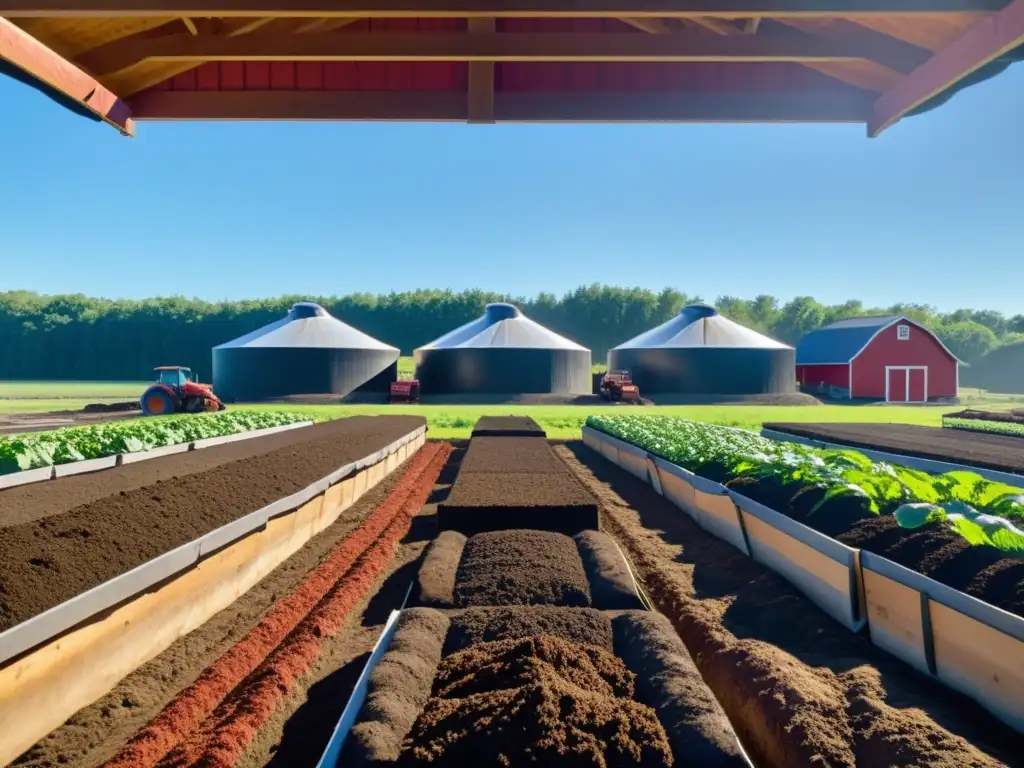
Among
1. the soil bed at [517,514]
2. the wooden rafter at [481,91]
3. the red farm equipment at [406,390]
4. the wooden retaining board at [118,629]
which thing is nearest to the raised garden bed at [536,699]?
the wooden retaining board at [118,629]

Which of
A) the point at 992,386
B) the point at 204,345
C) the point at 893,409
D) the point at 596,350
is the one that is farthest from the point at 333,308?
the point at 992,386

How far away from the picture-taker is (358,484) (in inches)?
363

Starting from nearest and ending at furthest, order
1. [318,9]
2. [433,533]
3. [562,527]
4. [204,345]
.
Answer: [318,9], [562,527], [433,533], [204,345]

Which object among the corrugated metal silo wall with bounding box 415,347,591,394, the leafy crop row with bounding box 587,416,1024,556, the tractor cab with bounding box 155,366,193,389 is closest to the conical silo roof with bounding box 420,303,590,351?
the corrugated metal silo wall with bounding box 415,347,591,394

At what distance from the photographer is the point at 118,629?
3840 millimetres

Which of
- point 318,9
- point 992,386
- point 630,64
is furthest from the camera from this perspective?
point 992,386

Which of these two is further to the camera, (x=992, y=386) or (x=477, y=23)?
(x=992, y=386)

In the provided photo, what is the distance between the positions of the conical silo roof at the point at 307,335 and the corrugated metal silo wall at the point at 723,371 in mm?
14059

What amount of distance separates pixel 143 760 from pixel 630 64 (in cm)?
439

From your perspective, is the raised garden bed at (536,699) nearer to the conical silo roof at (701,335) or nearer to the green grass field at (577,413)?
the green grass field at (577,413)

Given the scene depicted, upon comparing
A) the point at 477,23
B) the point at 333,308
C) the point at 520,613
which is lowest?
the point at 520,613

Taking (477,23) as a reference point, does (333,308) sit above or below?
above

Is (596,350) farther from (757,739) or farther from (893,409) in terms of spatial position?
(757,739)

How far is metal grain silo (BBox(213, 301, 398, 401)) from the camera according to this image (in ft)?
106
